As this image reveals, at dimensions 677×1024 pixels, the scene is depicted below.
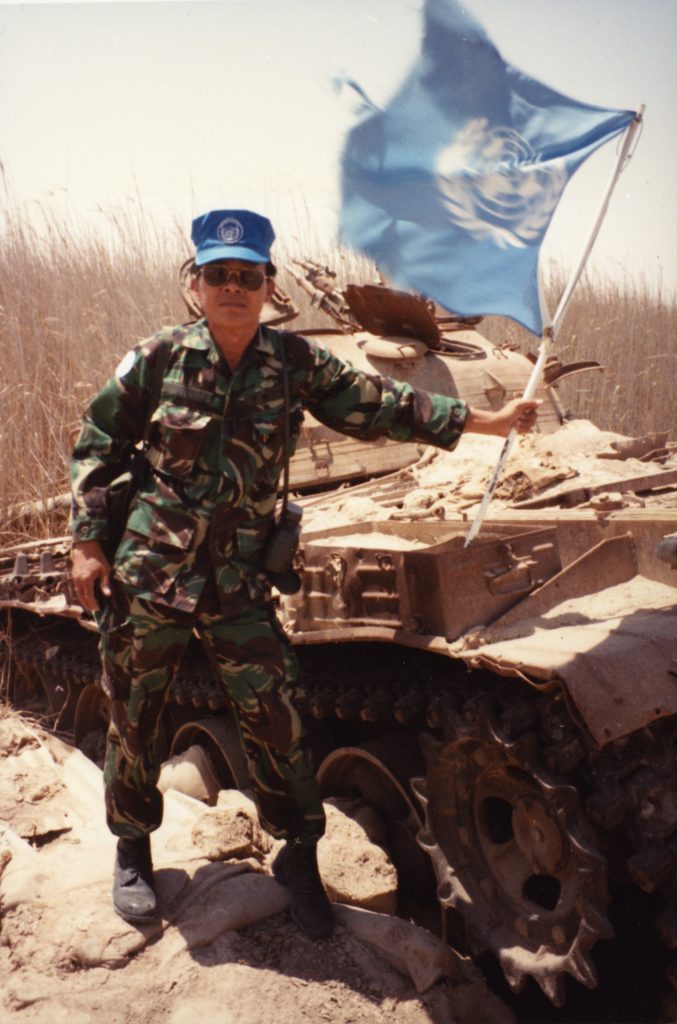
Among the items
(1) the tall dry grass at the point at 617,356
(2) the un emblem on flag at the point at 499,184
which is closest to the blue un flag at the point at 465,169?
(2) the un emblem on flag at the point at 499,184

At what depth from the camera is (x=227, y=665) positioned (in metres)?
3.23

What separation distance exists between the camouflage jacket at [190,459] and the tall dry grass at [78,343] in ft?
11.7

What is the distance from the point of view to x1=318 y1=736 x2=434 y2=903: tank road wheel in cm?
386

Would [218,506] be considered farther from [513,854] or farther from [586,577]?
[513,854]

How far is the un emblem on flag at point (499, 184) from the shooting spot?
11.5ft

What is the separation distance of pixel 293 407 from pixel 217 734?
2.13 metres

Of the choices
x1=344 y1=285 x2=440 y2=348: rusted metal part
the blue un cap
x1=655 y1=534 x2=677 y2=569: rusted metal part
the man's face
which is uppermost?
the blue un cap

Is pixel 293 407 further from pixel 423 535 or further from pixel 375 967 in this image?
pixel 375 967

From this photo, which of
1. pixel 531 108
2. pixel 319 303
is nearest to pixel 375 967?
pixel 531 108

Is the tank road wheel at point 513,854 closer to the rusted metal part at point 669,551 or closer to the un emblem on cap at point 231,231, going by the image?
the rusted metal part at point 669,551

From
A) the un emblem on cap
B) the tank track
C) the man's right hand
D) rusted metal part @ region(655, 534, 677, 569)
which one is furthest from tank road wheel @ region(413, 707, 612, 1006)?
the un emblem on cap

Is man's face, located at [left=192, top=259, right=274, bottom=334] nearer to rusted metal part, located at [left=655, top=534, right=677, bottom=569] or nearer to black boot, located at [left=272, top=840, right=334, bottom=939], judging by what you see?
rusted metal part, located at [left=655, top=534, right=677, bottom=569]

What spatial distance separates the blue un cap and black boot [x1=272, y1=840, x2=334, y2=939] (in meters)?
1.90

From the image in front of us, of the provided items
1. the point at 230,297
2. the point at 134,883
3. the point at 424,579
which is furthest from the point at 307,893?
the point at 230,297
